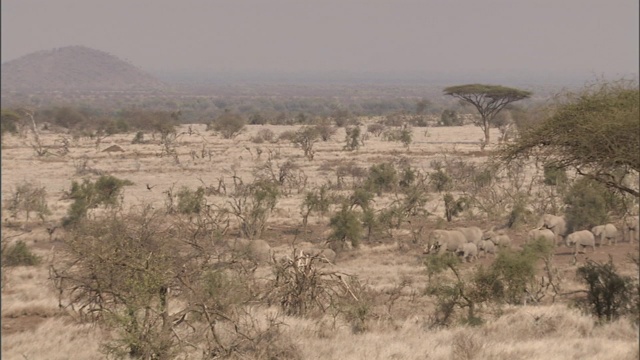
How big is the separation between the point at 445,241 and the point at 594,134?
6.80 metres

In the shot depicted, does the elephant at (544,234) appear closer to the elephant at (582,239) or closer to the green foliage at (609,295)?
the elephant at (582,239)

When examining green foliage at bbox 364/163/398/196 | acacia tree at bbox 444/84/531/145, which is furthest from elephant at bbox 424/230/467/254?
acacia tree at bbox 444/84/531/145

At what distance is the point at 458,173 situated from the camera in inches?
1212

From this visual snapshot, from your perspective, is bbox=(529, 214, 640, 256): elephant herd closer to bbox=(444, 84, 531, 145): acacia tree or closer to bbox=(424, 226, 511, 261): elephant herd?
bbox=(424, 226, 511, 261): elephant herd

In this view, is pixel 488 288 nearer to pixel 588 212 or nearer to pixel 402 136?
pixel 588 212

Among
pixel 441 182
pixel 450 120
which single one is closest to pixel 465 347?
pixel 441 182

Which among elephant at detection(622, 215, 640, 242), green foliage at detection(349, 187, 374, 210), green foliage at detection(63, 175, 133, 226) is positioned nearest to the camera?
elephant at detection(622, 215, 640, 242)

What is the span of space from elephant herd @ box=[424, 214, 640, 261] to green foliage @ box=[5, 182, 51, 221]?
43.1 feet

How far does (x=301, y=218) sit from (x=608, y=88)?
12.5 m

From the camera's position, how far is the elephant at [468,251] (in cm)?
1677

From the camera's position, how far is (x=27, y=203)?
22.9 meters

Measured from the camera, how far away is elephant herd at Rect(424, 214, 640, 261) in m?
16.6

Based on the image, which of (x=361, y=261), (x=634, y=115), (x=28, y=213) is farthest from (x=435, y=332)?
(x=28, y=213)

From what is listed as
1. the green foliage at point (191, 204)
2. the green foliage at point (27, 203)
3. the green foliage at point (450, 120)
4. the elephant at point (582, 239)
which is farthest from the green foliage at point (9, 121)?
the green foliage at point (450, 120)
